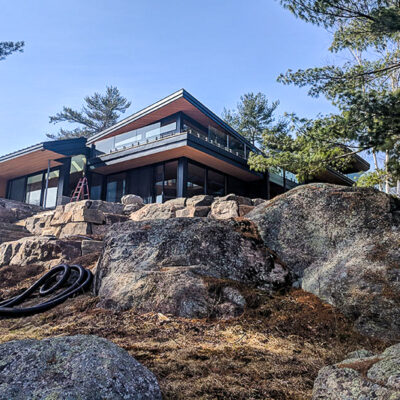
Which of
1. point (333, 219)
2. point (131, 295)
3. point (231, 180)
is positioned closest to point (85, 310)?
point (131, 295)

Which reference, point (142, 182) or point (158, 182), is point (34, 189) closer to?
point (142, 182)

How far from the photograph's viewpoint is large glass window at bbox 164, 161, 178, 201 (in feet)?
57.2

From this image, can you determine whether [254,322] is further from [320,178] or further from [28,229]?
[320,178]

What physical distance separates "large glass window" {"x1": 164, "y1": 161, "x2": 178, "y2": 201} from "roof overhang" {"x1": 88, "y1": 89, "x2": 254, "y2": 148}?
9.49 ft

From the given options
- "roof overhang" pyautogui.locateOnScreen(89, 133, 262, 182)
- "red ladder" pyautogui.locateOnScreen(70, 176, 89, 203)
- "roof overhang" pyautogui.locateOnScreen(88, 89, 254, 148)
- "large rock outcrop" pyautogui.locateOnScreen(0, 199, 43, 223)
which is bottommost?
"large rock outcrop" pyautogui.locateOnScreen(0, 199, 43, 223)

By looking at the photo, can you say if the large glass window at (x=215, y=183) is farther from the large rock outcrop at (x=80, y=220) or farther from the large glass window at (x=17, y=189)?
the large glass window at (x=17, y=189)

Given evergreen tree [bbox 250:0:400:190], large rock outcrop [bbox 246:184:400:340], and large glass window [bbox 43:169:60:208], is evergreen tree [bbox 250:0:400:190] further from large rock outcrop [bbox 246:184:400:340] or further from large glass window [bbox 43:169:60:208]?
large glass window [bbox 43:169:60:208]

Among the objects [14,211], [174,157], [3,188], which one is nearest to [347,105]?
[174,157]

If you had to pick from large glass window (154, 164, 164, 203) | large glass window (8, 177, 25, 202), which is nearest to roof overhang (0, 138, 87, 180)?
large glass window (8, 177, 25, 202)

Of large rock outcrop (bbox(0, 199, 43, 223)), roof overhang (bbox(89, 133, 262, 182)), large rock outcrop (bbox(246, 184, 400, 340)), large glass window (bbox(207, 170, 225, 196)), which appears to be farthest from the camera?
large glass window (bbox(207, 170, 225, 196))

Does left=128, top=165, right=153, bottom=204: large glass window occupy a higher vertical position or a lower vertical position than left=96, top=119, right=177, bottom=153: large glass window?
lower

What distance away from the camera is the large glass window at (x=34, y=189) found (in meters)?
21.9

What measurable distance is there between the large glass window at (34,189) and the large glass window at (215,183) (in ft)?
35.9

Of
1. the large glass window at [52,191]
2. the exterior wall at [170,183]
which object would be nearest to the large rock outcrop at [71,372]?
the exterior wall at [170,183]
